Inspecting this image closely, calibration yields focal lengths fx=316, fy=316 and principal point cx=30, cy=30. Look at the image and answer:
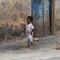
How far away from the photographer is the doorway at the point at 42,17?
14844 mm

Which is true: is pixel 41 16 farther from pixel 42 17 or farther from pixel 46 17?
pixel 46 17

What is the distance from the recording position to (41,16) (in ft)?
49.4

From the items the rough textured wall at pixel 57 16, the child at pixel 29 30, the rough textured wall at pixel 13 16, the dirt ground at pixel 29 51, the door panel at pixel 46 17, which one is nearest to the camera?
the dirt ground at pixel 29 51

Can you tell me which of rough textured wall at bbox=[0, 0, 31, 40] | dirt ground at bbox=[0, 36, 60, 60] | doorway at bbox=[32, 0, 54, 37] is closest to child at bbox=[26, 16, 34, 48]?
dirt ground at bbox=[0, 36, 60, 60]

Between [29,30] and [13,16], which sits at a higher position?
[13,16]

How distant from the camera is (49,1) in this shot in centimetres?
1546

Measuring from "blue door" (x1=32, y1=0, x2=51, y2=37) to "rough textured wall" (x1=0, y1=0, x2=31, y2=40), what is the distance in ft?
2.90

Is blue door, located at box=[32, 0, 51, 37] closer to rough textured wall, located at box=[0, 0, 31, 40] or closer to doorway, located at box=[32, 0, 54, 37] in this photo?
doorway, located at box=[32, 0, 54, 37]

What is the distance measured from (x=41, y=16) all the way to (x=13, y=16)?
209 cm

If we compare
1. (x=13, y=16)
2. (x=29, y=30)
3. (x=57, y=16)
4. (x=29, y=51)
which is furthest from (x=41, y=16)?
(x=29, y=51)

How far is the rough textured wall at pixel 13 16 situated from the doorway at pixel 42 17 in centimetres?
90

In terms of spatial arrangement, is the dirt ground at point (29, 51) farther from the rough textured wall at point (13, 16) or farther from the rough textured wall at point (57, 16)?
the rough textured wall at point (57, 16)

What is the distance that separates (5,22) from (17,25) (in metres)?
0.61

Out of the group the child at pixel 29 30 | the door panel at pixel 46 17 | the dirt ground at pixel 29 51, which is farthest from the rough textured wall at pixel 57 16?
the door panel at pixel 46 17
